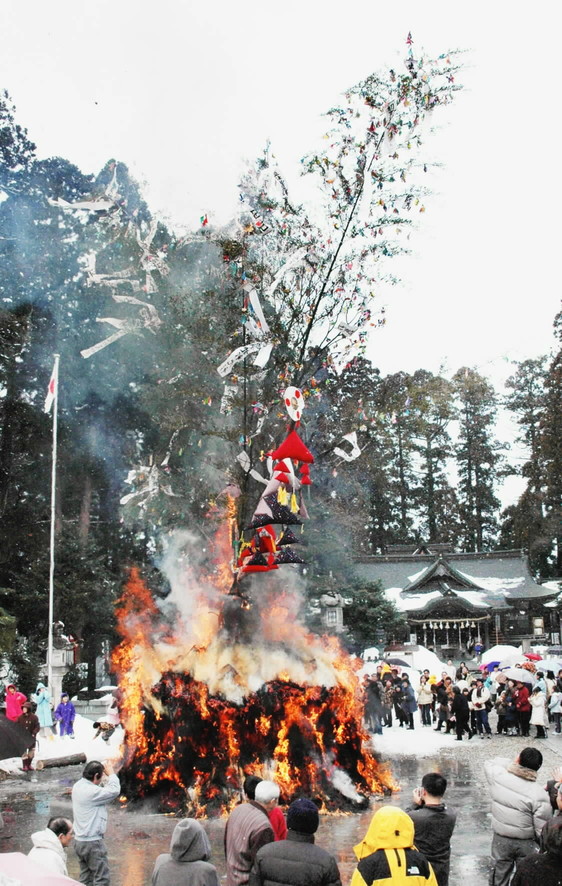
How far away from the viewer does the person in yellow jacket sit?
4.73 meters

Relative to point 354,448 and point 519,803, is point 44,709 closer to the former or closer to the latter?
point 354,448

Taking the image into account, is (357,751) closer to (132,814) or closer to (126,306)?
(132,814)

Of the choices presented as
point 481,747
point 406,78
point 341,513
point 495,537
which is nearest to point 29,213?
point 341,513

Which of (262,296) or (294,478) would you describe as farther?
(262,296)

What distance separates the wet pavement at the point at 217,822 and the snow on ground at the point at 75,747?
0.64m

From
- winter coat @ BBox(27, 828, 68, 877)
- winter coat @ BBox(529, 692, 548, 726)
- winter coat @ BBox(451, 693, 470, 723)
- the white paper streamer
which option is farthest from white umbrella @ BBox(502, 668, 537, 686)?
winter coat @ BBox(27, 828, 68, 877)

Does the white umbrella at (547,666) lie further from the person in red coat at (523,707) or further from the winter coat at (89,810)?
the winter coat at (89,810)

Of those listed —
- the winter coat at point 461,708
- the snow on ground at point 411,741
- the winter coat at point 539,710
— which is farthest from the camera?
the winter coat at point 461,708

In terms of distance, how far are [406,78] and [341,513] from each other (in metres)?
24.3

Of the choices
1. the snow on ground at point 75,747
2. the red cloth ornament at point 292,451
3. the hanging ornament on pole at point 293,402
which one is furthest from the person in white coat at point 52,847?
the snow on ground at point 75,747

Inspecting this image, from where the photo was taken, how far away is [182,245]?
22.8 metres

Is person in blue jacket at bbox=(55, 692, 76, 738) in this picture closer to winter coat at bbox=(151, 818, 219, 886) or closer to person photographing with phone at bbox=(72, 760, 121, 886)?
person photographing with phone at bbox=(72, 760, 121, 886)

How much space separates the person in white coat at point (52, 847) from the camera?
549cm

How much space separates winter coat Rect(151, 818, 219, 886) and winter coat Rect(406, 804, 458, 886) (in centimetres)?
142
